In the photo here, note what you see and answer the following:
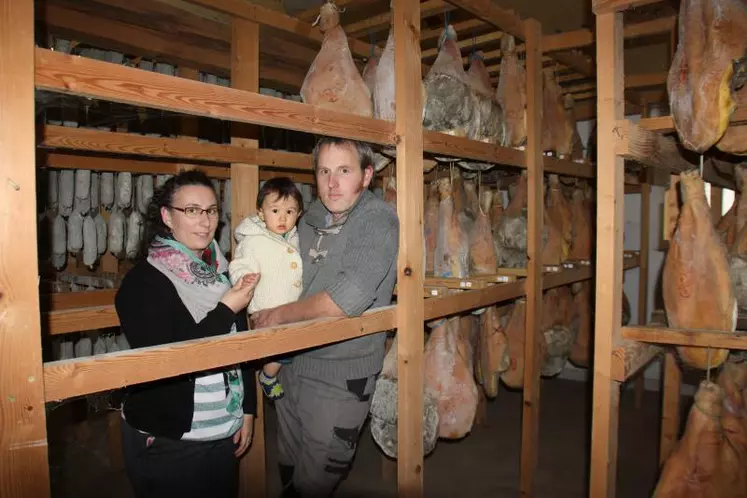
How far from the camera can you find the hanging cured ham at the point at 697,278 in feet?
6.53

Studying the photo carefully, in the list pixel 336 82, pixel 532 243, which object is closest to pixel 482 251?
pixel 532 243

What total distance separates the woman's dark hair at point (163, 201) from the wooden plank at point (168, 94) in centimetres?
58

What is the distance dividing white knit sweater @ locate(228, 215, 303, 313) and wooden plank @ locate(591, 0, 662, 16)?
4.74 ft

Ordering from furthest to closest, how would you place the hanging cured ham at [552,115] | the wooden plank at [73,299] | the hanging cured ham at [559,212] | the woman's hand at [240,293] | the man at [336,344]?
the hanging cured ham at [559,212] < the hanging cured ham at [552,115] < the wooden plank at [73,299] < the man at [336,344] < the woman's hand at [240,293]

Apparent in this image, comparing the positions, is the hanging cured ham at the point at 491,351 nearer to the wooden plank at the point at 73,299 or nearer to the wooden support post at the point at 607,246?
the wooden support post at the point at 607,246

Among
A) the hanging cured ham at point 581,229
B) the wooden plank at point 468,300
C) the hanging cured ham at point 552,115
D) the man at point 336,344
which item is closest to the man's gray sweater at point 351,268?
the man at point 336,344

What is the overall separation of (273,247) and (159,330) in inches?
19.8

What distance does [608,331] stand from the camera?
6.31 feet

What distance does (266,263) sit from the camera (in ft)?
6.57

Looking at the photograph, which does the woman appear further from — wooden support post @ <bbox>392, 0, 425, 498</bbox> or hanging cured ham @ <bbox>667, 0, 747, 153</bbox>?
hanging cured ham @ <bbox>667, 0, 747, 153</bbox>

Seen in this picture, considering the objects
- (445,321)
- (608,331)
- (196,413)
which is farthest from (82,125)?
(608,331)

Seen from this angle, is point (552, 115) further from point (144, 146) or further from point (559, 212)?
point (144, 146)

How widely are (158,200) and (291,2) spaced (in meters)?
3.00

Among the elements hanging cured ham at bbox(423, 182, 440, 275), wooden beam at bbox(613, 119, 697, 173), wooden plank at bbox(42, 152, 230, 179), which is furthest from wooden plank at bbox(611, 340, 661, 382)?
wooden plank at bbox(42, 152, 230, 179)
